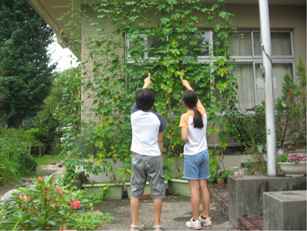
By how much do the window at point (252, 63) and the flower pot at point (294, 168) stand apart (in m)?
3.24

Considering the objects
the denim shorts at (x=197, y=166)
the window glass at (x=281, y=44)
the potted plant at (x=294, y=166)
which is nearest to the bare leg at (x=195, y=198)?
the denim shorts at (x=197, y=166)

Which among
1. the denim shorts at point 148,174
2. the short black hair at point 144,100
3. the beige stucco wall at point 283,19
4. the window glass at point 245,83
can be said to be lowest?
the denim shorts at point 148,174

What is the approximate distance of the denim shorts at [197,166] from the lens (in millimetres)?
3957

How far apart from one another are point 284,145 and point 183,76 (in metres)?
1.96

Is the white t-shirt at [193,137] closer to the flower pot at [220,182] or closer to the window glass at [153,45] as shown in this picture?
the flower pot at [220,182]

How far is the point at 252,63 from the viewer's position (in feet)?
22.5

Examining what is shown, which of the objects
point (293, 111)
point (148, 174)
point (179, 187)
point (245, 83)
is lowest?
point (179, 187)

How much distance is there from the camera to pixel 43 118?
628 inches

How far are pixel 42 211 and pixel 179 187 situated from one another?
2.62 metres

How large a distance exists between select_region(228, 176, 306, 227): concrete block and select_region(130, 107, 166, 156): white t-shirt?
937 mm

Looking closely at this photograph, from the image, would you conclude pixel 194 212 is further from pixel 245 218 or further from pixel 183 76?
pixel 183 76

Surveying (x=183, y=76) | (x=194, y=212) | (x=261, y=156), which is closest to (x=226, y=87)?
(x=183, y=76)

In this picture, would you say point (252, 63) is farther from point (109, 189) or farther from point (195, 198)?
point (195, 198)

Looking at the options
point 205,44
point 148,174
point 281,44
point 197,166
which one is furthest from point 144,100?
point 281,44
